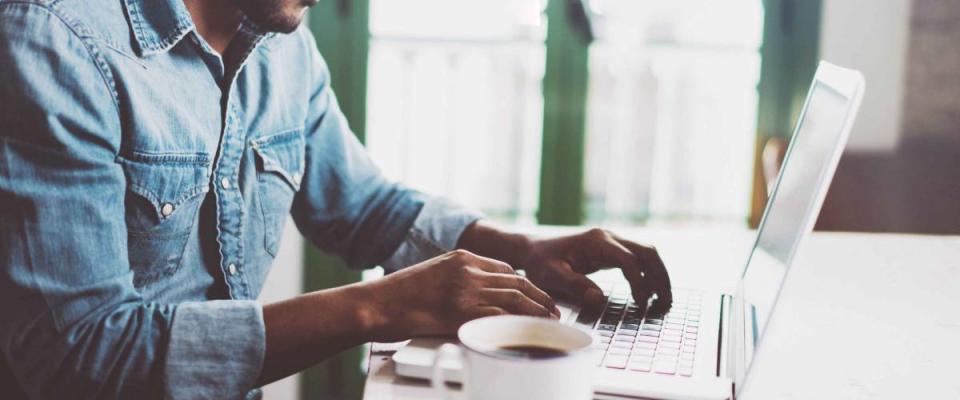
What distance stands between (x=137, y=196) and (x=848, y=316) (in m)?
0.77

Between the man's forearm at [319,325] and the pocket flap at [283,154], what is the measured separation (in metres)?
0.35

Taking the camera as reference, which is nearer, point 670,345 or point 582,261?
point 670,345

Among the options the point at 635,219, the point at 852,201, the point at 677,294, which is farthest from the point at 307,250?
the point at 677,294

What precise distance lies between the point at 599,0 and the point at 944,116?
2.91ft

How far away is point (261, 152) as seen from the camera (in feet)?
3.90

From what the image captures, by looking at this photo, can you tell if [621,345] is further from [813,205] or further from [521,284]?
[813,205]

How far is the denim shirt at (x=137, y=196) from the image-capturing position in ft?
2.80

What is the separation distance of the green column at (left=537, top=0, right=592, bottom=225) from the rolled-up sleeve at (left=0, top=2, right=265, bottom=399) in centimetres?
167

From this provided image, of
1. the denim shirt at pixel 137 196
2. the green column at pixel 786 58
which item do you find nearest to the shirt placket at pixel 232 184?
the denim shirt at pixel 137 196

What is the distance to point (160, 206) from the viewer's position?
102 cm

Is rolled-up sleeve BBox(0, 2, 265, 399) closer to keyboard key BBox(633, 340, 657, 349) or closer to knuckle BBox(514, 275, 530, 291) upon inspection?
knuckle BBox(514, 275, 530, 291)

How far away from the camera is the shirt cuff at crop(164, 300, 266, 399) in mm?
860

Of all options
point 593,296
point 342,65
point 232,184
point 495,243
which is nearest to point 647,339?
point 593,296

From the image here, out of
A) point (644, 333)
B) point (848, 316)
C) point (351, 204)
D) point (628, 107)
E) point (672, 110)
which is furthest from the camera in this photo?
point (672, 110)
